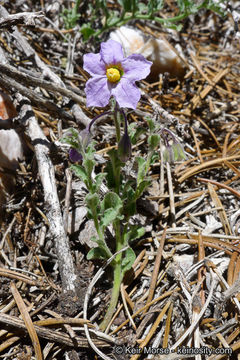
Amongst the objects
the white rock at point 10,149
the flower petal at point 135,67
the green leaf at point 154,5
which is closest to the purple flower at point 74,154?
the flower petal at point 135,67

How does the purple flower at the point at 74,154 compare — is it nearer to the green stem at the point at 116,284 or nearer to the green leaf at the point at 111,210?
the green leaf at the point at 111,210

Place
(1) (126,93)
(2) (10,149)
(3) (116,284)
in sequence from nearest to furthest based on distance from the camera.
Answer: (1) (126,93), (3) (116,284), (2) (10,149)

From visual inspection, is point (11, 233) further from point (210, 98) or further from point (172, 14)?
point (172, 14)

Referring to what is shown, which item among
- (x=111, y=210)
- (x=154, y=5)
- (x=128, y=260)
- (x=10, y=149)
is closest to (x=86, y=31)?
(x=154, y=5)

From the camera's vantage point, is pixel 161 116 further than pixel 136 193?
Yes

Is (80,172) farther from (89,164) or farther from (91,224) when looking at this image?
(91,224)

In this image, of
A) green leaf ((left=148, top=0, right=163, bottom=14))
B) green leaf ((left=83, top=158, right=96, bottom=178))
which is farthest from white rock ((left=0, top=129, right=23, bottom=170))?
green leaf ((left=148, top=0, right=163, bottom=14))

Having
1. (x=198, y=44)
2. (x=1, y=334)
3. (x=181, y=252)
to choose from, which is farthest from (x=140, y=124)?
(x=1, y=334)
